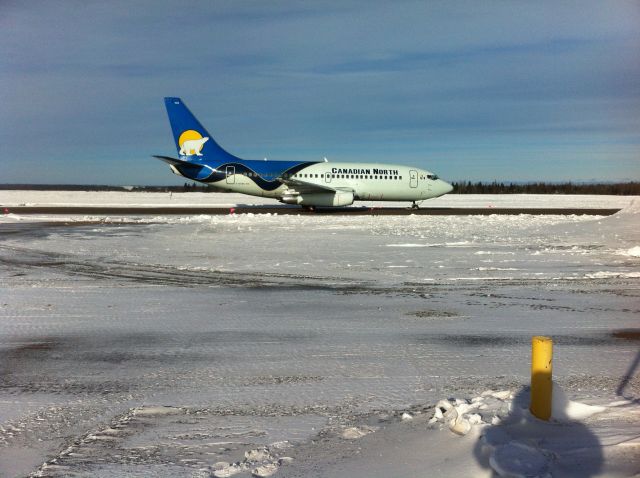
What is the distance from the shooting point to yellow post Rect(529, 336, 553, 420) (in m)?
4.57

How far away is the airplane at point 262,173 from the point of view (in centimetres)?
3381

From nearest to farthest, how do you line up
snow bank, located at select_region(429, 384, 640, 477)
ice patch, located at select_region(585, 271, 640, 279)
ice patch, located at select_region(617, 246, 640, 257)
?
snow bank, located at select_region(429, 384, 640, 477) → ice patch, located at select_region(585, 271, 640, 279) → ice patch, located at select_region(617, 246, 640, 257)

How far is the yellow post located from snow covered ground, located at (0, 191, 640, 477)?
14 cm

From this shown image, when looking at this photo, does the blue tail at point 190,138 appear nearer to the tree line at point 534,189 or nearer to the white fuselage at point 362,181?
the white fuselage at point 362,181

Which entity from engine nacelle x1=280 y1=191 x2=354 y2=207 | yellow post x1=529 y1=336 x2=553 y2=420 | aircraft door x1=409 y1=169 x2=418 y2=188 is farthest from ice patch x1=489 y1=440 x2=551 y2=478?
aircraft door x1=409 y1=169 x2=418 y2=188

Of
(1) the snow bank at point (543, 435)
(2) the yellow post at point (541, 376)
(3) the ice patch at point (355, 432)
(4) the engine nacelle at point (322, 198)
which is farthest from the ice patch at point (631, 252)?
(4) the engine nacelle at point (322, 198)

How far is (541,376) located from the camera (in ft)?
15.2

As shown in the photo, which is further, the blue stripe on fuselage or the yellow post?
the blue stripe on fuselage

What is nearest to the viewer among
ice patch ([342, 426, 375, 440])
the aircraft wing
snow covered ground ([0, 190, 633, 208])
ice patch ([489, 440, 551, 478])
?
ice patch ([489, 440, 551, 478])

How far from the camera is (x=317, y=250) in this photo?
18.2 metres

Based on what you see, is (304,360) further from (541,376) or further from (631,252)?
(631,252)

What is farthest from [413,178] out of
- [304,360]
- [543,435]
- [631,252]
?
[543,435]

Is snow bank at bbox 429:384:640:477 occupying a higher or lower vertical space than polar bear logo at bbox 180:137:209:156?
lower

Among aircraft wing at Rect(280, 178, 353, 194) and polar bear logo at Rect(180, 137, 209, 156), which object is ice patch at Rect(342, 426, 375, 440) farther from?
polar bear logo at Rect(180, 137, 209, 156)
